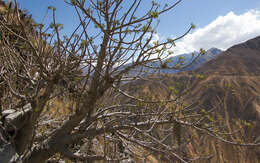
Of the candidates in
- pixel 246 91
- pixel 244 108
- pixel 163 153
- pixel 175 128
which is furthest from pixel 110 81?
pixel 246 91

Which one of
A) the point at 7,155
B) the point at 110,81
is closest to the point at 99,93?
the point at 110,81

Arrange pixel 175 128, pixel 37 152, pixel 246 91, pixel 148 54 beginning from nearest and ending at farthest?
pixel 148 54
pixel 37 152
pixel 175 128
pixel 246 91

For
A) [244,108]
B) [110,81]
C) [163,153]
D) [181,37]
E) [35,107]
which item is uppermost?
[181,37]

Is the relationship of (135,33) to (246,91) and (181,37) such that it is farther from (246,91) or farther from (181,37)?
(246,91)

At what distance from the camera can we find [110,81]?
2.28 meters

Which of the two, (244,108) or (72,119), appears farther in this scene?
(244,108)

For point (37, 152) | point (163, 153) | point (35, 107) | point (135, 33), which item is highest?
point (135, 33)

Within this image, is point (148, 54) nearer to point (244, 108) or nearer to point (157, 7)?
point (157, 7)

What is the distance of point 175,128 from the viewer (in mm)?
3596

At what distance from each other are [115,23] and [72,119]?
1.65 meters

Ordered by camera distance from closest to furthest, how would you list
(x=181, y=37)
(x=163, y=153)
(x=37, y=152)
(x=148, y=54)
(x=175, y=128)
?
1. (x=181, y=37)
2. (x=148, y=54)
3. (x=37, y=152)
4. (x=163, y=153)
5. (x=175, y=128)

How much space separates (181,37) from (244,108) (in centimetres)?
3401

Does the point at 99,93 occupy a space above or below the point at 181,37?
below

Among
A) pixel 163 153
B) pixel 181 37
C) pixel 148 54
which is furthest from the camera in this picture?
pixel 163 153
